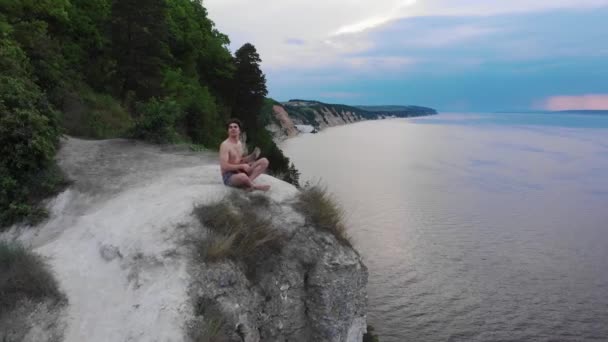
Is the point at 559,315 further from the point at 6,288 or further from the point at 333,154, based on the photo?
the point at 333,154

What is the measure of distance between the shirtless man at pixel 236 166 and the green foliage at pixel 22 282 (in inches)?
159

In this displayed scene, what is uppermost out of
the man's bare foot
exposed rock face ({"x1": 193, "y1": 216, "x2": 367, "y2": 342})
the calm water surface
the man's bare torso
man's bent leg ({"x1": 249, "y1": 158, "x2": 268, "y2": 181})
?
the man's bare torso

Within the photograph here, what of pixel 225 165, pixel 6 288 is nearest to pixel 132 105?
pixel 225 165

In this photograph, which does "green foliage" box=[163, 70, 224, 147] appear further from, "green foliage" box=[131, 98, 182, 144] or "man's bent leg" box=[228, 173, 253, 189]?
"man's bent leg" box=[228, 173, 253, 189]

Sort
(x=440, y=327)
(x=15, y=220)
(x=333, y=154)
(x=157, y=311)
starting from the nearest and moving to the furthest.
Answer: (x=157, y=311)
(x=15, y=220)
(x=440, y=327)
(x=333, y=154)

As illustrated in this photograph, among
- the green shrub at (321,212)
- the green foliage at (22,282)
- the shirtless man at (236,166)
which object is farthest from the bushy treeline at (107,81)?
the green shrub at (321,212)

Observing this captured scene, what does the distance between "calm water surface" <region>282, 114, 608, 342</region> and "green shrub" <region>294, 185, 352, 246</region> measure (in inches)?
342

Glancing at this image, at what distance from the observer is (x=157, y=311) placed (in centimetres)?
729

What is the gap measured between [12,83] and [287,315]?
10944 mm

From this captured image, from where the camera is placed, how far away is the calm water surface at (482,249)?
70.0 feet

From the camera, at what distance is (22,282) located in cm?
777

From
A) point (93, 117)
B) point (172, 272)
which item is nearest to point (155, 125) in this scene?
point (93, 117)

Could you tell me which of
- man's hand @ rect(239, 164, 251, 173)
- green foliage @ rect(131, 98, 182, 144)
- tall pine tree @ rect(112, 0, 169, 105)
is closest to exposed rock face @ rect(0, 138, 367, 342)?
man's hand @ rect(239, 164, 251, 173)

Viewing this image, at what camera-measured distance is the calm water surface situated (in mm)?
21328
